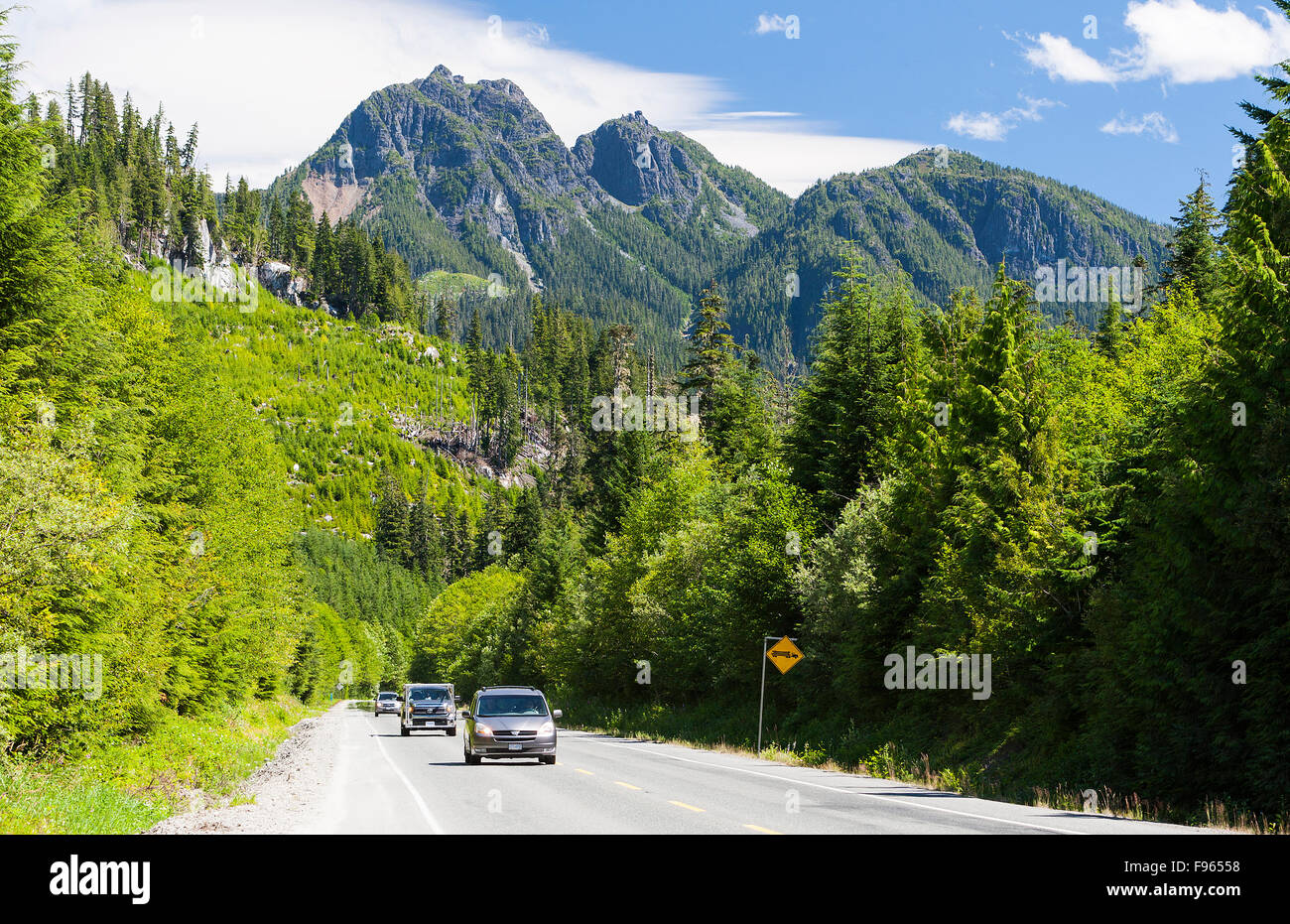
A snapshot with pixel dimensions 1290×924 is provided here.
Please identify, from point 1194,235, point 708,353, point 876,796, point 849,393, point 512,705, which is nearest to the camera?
point 876,796

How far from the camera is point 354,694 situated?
174875 mm

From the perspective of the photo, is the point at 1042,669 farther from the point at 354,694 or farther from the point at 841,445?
the point at 354,694

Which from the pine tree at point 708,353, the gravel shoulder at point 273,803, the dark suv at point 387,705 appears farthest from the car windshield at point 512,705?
the dark suv at point 387,705

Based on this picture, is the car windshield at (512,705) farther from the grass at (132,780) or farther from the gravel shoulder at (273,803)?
the grass at (132,780)

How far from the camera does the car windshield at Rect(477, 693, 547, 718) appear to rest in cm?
2559

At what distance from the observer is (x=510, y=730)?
81.5 ft

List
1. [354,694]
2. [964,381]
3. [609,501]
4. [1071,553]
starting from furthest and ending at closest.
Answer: [354,694] → [609,501] → [964,381] → [1071,553]

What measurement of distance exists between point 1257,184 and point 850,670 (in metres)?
17.7

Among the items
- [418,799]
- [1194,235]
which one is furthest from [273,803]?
[1194,235]

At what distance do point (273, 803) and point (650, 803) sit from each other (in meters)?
6.55

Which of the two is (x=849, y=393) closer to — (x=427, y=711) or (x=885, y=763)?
(x=885, y=763)

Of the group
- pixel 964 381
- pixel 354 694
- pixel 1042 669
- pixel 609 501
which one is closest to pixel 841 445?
pixel 964 381

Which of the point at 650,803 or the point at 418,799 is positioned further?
the point at 418,799

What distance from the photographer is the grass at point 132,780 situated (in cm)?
1271
